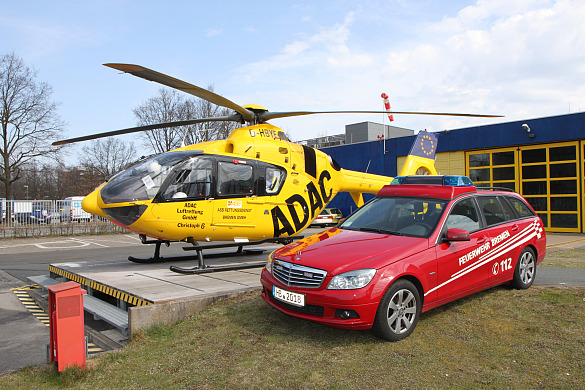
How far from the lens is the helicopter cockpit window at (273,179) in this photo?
899 cm

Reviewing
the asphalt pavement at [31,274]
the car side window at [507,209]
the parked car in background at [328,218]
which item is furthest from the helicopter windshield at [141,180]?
the parked car in background at [328,218]

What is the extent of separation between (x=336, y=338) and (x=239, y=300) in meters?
1.97

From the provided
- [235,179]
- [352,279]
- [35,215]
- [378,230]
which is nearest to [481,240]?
[378,230]

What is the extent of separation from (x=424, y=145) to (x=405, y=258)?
8.54 metres

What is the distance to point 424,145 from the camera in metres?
12.4

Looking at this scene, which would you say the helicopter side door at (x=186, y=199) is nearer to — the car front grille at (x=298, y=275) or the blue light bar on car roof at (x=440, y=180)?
the car front grille at (x=298, y=275)

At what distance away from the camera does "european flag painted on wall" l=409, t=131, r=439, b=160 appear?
12.0 meters

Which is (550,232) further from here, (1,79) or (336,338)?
(1,79)

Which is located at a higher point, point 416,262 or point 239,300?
point 416,262

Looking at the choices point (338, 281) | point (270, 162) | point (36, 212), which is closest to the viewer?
point (338, 281)

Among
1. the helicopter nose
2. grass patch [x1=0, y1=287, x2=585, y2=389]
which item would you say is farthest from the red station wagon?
the helicopter nose

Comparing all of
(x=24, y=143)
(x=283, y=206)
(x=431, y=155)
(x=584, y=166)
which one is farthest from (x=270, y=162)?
(x=24, y=143)

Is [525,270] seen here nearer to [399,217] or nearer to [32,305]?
[399,217]

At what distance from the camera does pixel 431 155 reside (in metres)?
12.7
